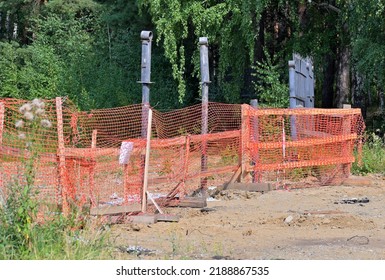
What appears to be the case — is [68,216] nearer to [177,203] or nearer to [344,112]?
[177,203]

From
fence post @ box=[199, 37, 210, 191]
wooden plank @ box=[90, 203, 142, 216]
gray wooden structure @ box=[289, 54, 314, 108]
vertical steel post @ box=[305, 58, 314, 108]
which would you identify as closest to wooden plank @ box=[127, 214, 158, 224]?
wooden plank @ box=[90, 203, 142, 216]

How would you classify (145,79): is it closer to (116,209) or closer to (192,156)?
(192,156)

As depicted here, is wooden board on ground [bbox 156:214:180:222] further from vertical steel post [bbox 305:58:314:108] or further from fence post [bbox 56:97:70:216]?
vertical steel post [bbox 305:58:314:108]

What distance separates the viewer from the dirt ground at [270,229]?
34.9ft

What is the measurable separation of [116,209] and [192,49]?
20.2 metres

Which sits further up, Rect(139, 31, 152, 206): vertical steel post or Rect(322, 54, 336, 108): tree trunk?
Rect(322, 54, 336, 108): tree trunk

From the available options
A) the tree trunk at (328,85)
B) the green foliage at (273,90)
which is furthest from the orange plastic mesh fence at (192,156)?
the tree trunk at (328,85)

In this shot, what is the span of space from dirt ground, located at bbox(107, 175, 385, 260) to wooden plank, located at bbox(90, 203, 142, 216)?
0.30 m

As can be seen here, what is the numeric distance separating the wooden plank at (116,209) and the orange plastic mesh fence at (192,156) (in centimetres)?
21

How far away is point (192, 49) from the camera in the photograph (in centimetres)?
3300

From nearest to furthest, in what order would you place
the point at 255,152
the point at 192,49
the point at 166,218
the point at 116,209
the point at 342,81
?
1. the point at 116,209
2. the point at 166,218
3. the point at 255,152
4. the point at 342,81
5. the point at 192,49

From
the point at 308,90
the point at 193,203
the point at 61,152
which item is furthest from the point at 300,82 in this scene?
the point at 61,152

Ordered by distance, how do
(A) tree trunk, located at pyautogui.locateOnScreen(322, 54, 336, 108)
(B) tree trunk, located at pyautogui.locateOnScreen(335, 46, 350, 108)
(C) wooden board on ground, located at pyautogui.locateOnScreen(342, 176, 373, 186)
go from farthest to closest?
1. (A) tree trunk, located at pyautogui.locateOnScreen(322, 54, 336, 108)
2. (B) tree trunk, located at pyautogui.locateOnScreen(335, 46, 350, 108)
3. (C) wooden board on ground, located at pyautogui.locateOnScreen(342, 176, 373, 186)

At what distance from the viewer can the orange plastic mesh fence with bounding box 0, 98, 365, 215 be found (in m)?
12.7
